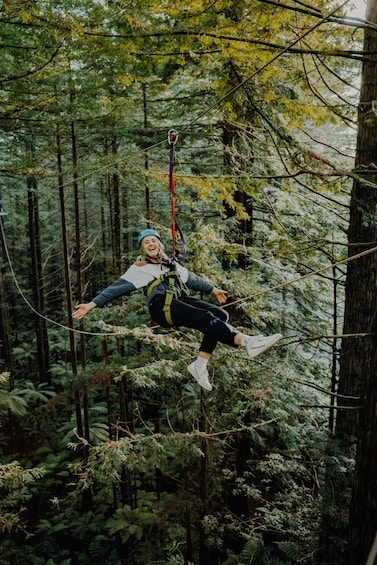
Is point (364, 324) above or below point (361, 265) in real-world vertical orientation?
below

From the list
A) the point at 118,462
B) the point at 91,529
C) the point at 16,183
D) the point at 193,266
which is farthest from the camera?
the point at 16,183

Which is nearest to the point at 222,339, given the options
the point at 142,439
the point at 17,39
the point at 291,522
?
the point at 142,439

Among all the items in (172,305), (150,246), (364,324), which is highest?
(150,246)

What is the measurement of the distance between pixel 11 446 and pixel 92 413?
9.66 ft

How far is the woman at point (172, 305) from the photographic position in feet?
12.2

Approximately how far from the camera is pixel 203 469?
7715mm

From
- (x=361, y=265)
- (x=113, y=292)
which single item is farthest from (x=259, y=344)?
(x=361, y=265)

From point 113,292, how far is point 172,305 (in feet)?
1.95

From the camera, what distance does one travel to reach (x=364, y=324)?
16.0ft

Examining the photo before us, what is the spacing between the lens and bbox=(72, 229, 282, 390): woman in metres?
3.72

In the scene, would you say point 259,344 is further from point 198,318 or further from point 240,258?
point 240,258

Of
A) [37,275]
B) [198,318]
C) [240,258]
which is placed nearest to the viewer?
[198,318]

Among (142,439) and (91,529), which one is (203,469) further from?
(91,529)

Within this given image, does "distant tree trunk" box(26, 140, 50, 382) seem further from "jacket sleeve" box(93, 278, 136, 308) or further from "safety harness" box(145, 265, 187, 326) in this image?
"safety harness" box(145, 265, 187, 326)
